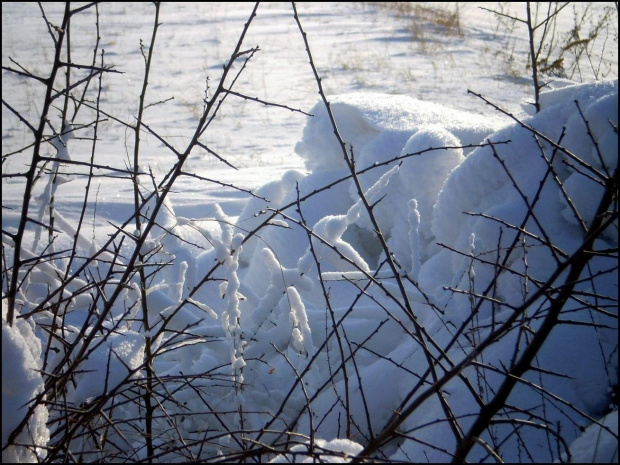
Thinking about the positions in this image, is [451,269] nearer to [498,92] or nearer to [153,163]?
[153,163]

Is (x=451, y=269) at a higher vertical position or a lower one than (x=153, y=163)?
higher

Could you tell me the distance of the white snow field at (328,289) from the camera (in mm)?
1018

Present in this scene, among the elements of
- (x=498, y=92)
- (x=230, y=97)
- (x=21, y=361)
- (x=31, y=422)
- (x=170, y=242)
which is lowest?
(x=230, y=97)

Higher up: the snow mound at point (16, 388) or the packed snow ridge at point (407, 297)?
the snow mound at point (16, 388)

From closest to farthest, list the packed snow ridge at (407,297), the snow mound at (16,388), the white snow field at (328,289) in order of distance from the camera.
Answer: the snow mound at (16,388) < the white snow field at (328,289) < the packed snow ridge at (407,297)

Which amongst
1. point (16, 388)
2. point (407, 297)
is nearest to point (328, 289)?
point (407, 297)

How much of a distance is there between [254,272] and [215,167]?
10.3 ft

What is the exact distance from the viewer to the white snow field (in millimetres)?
1018

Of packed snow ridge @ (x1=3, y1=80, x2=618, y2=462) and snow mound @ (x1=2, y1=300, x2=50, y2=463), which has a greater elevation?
snow mound @ (x1=2, y1=300, x2=50, y2=463)

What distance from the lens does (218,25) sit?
12.7 m

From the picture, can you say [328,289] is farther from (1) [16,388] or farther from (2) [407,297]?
(1) [16,388]

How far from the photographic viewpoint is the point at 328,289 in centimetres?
242

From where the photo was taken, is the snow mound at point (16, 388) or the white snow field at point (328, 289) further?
the white snow field at point (328, 289)

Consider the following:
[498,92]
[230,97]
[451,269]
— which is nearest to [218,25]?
[230,97]
